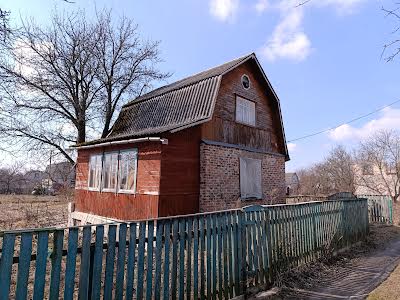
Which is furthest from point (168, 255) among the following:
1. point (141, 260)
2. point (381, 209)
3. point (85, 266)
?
Result: point (381, 209)

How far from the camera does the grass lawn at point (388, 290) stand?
5523 mm

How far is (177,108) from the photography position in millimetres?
13180

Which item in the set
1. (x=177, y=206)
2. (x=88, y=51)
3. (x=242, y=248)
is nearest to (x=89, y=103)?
(x=88, y=51)

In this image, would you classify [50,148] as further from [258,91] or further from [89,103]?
[258,91]

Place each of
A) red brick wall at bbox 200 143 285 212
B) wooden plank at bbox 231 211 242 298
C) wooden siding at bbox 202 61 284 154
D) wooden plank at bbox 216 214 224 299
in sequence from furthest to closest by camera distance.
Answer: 1. wooden siding at bbox 202 61 284 154
2. red brick wall at bbox 200 143 285 212
3. wooden plank at bbox 231 211 242 298
4. wooden plank at bbox 216 214 224 299

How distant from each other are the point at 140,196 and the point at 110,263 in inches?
283

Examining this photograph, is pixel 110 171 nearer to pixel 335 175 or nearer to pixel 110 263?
pixel 110 263

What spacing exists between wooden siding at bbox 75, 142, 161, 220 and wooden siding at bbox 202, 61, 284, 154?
2.42m

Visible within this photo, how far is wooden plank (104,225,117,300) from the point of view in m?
3.76

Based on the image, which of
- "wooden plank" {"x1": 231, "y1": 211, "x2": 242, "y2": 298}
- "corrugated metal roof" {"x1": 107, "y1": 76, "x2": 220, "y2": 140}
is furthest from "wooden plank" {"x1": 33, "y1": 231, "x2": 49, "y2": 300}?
"corrugated metal roof" {"x1": 107, "y1": 76, "x2": 220, "y2": 140}

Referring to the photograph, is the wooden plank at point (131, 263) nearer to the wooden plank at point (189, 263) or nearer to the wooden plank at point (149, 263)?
the wooden plank at point (149, 263)

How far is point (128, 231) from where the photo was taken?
404 cm

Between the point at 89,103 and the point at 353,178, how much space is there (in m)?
34.0

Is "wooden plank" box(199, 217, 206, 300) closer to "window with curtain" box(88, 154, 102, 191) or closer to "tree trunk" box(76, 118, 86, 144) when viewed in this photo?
"window with curtain" box(88, 154, 102, 191)
